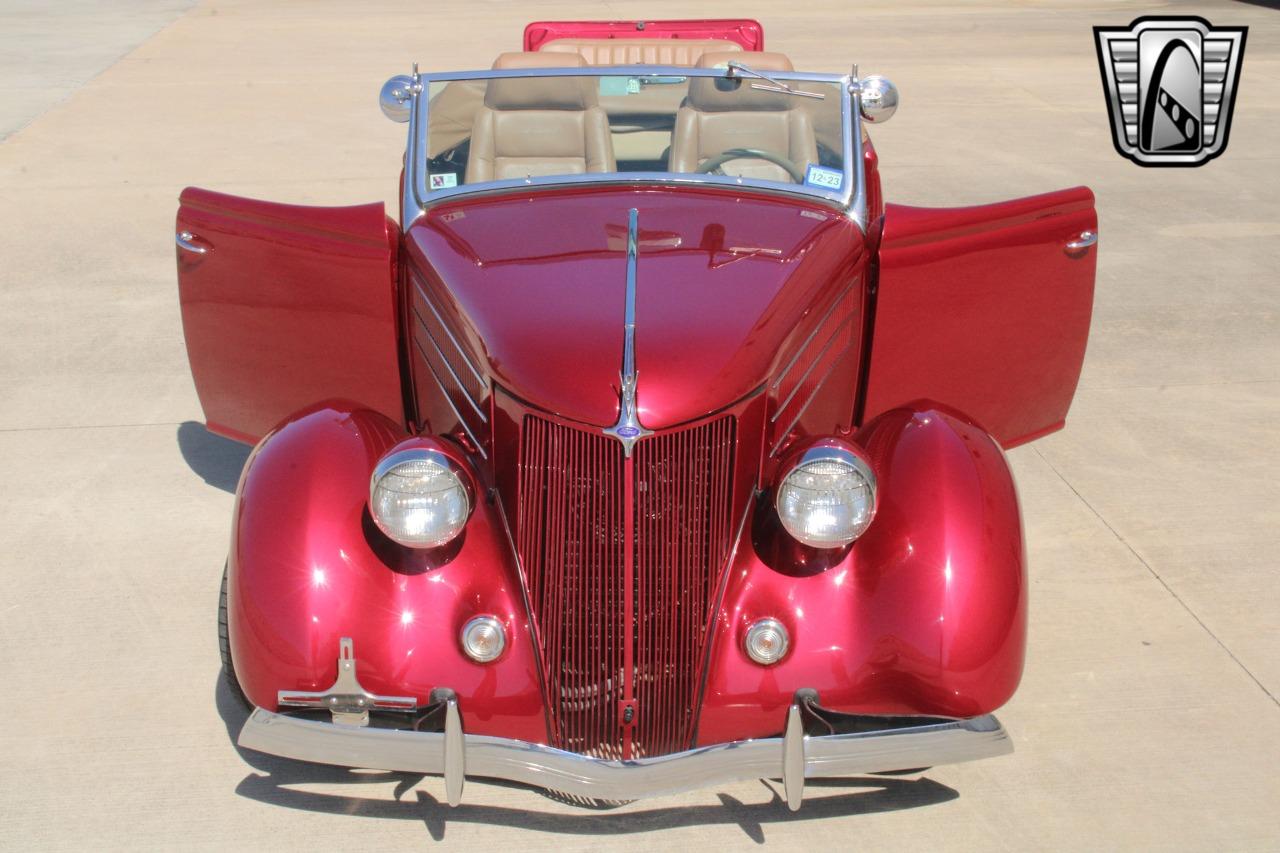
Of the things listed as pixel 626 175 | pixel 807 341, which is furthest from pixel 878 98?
pixel 807 341

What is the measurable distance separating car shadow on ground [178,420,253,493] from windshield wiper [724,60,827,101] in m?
2.24

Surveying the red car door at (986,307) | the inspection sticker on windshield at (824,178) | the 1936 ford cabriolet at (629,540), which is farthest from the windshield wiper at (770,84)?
the 1936 ford cabriolet at (629,540)

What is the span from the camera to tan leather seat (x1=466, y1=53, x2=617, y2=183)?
14.6 ft

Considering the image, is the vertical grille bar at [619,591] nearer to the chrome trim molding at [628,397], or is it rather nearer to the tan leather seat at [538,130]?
the chrome trim molding at [628,397]

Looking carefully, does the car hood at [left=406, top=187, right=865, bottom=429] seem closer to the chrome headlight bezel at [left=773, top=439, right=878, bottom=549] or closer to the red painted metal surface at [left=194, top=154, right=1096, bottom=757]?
the red painted metal surface at [left=194, top=154, right=1096, bottom=757]

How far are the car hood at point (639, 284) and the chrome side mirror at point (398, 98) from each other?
69 cm

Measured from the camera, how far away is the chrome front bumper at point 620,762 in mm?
2762

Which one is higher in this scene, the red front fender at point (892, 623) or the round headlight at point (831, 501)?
the round headlight at point (831, 501)

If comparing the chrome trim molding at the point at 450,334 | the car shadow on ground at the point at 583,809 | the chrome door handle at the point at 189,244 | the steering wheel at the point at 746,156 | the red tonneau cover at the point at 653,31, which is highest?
the red tonneau cover at the point at 653,31

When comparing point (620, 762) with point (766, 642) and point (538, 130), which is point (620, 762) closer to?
point (766, 642)

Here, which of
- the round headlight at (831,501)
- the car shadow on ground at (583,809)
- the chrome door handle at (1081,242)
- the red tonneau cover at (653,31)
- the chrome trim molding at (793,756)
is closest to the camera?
the chrome trim molding at (793,756)

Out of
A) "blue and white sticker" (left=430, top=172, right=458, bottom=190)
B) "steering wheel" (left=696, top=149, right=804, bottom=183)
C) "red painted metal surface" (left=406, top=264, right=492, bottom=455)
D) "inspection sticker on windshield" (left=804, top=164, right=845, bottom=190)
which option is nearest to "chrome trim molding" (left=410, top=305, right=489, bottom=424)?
"red painted metal surface" (left=406, top=264, right=492, bottom=455)

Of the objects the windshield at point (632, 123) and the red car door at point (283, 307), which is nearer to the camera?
the red car door at point (283, 307)

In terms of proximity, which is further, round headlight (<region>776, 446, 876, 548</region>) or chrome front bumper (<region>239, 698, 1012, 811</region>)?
round headlight (<region>776, 446, 876, 548</region>)
